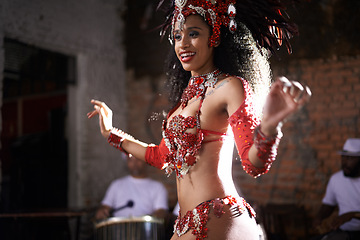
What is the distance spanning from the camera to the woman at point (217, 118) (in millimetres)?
1676

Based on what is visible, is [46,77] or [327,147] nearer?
[327,147]

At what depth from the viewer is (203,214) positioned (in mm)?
1723

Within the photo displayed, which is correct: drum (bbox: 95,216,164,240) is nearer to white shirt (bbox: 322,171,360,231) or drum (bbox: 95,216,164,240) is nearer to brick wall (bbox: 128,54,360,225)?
brick wall (bbox: 128,54,360,225)

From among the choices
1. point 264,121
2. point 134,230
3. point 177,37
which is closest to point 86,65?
point 134,230

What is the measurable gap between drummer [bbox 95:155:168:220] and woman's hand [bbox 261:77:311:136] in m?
3.93

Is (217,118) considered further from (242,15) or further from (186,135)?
(242,15)

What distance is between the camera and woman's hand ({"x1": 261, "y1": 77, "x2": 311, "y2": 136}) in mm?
1415

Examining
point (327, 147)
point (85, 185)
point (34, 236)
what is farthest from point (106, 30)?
point (327, 147)

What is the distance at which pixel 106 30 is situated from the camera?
657 cm

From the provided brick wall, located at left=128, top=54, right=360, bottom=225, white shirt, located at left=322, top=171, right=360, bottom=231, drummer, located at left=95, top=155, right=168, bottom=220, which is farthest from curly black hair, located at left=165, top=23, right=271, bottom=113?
drummer, located at left=95, top=155, right=168, bottom=220

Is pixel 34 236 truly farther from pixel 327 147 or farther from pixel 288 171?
pixel 327 147

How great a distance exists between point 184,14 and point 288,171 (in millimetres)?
3966

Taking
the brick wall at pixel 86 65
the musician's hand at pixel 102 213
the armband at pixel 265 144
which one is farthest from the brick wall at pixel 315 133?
the armband at pixel 265 144

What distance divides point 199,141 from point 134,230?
2.60 m
